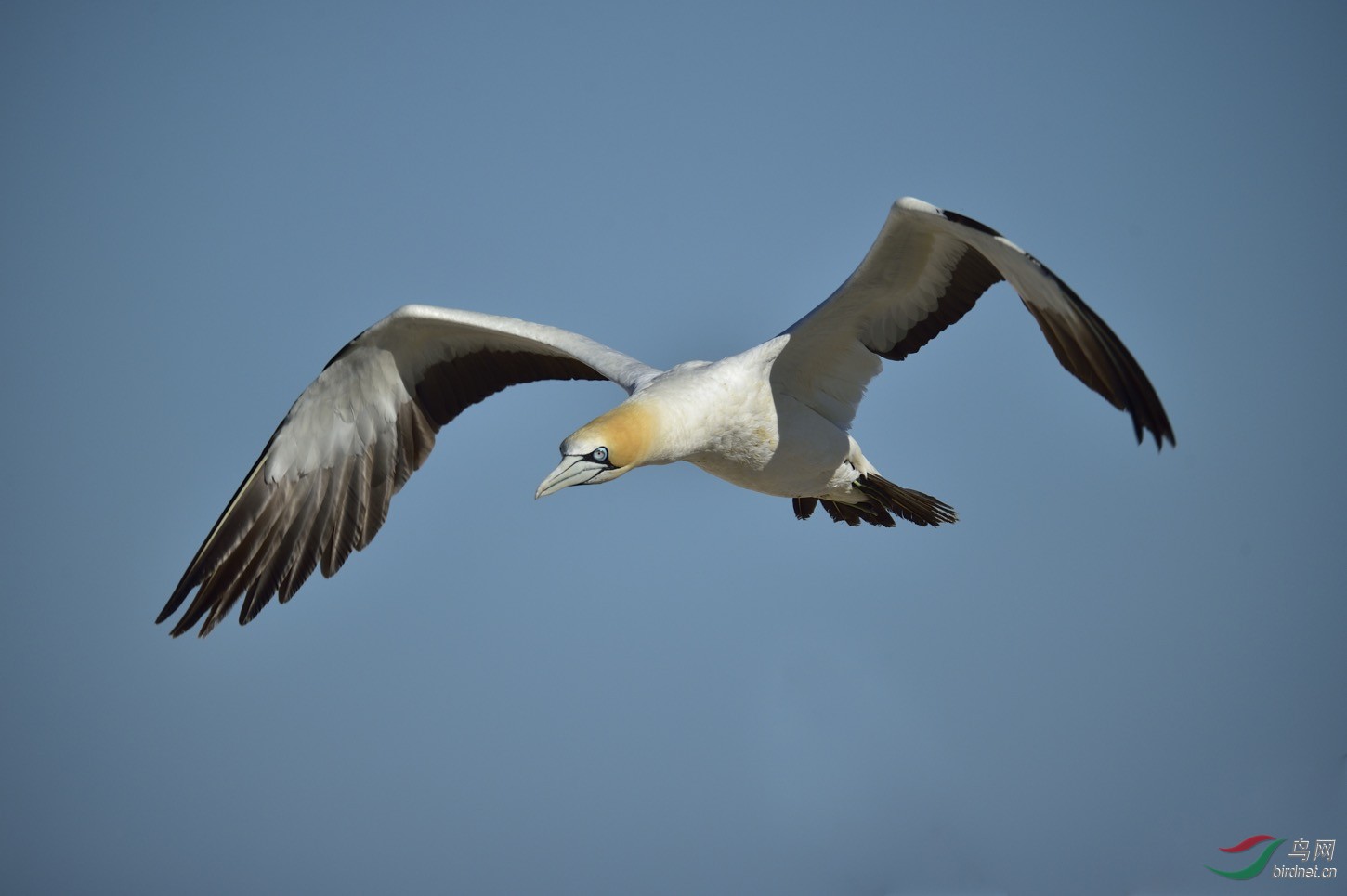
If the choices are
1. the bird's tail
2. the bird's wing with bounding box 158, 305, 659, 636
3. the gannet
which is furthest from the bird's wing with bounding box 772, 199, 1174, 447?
the bird's wing with bounding box 158, 305, 659, 636

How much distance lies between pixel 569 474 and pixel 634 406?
30.1 inches

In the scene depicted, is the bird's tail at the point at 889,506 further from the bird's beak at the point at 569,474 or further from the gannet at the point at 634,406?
the bird's beak at the point at 569,474

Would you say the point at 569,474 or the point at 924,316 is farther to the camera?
the point at 924,316

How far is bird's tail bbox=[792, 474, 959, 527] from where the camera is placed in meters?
9.95

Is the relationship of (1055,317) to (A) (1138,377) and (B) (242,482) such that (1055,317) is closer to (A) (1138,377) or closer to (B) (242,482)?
(A) (1138,377)

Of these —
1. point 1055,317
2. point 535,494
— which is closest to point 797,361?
point 1055,317

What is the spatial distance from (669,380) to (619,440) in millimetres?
1368

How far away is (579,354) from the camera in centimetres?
963

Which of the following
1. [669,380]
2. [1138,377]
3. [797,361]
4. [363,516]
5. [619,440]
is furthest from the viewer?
[363,516]

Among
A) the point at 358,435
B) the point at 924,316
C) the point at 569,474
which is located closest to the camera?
the point at 569,474

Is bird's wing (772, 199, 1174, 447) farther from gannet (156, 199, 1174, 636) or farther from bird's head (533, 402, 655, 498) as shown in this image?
bird's head (533, 402, 655, 498)

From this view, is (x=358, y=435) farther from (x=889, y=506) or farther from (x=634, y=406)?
(x=889, y=506)

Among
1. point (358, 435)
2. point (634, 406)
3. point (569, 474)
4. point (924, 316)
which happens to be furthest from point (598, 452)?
point (358, 435)

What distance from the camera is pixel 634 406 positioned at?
7.66m
